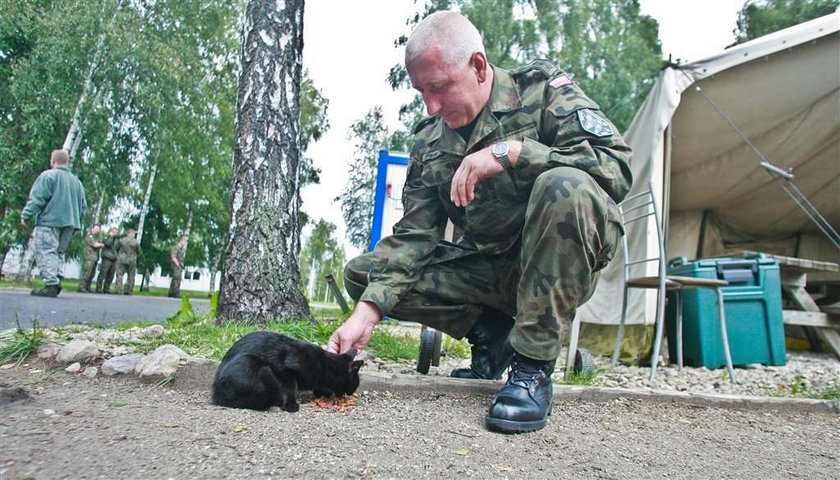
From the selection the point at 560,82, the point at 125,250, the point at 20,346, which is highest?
the point at 125,250

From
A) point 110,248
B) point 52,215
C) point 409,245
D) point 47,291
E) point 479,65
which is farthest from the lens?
point 110,248

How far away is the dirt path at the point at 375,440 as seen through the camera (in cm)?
138

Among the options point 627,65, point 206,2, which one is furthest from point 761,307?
point 206,2

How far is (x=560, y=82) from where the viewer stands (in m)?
2.31

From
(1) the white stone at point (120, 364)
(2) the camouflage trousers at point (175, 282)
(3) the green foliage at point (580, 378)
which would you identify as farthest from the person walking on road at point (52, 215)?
(2) the camouflage trousers at point (175, 282)

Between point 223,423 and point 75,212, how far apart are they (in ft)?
25.3

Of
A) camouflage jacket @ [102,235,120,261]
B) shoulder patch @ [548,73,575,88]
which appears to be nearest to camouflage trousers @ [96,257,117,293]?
camouflage jacket @ [102,235,120,261]

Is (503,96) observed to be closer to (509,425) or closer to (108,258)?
(509,425)

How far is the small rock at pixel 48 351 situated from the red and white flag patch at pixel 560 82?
8.66ft

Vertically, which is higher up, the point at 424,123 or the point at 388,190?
the point at 388,190

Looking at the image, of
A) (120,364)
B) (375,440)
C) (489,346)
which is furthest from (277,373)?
(489,346)

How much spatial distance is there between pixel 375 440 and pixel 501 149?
3.69 ft

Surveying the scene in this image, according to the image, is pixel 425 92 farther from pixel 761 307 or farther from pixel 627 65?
pixel 627 65

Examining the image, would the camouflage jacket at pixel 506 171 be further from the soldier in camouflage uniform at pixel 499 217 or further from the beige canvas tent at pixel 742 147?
the beige canvas tent at pixel 742 147
